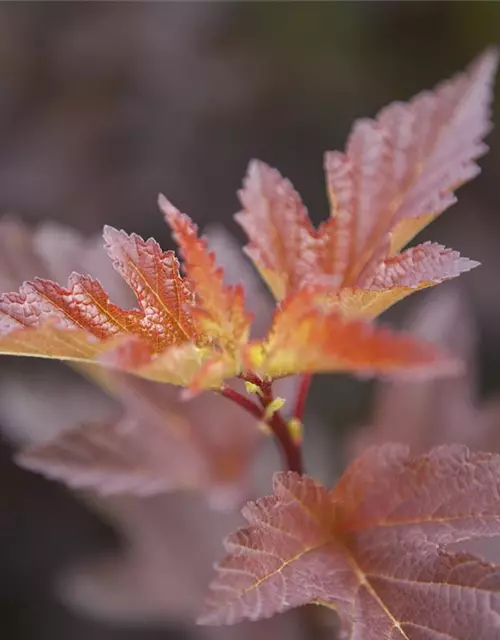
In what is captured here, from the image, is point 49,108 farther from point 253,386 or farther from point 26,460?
point 253,386

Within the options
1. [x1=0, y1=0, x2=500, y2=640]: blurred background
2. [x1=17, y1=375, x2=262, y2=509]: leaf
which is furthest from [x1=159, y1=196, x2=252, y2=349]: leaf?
[x1=0, y1=0, x2=500, y2=640]: blurred background

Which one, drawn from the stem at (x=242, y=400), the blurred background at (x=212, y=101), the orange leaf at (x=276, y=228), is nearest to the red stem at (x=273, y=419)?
the stem at (x=242, y=400)

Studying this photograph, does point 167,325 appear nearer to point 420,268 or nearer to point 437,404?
point 420,268

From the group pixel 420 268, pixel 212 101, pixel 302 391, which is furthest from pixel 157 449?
pixel 212 101

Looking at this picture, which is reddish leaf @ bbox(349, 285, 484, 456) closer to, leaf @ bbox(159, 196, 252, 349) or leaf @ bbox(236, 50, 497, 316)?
leaf @ bbox(236, 50, 497, 316)

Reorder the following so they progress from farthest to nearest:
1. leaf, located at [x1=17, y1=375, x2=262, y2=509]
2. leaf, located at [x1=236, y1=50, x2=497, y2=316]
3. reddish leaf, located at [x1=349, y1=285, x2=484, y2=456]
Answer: reddish leaf, located at [x1=349, y1=285, x2=484, y2=456] < leaf, located at [x1=17, y1=375, x2=262, y2=509] < leaf, located at [x1=236, y1=50, x2=497, y2=316]

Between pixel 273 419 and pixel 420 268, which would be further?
pixel 273 419
